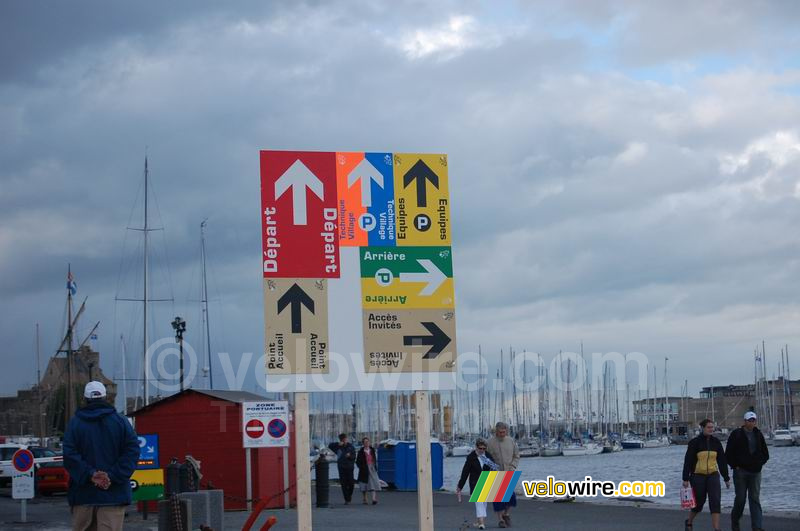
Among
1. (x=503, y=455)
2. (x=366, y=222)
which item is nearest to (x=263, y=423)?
(x=503, y=455)

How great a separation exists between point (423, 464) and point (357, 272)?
280 centimetres

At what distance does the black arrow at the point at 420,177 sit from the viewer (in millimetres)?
14914

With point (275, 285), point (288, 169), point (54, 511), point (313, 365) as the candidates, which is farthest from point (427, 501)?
point (54, 511)

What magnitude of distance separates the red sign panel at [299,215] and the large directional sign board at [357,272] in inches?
0.5

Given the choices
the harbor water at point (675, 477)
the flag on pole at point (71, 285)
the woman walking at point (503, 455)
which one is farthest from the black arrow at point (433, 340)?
the flag on pole at point (71, 285)

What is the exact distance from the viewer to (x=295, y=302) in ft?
47.2

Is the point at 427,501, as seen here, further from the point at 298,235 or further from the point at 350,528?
the point at 350,528

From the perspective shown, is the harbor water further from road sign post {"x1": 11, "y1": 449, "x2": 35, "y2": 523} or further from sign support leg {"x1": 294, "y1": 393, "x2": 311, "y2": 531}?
sign support leg {"x1": 294, "y1": 393, "x2": 311, "y2": 531}

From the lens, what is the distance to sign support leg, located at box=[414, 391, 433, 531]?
14570mm

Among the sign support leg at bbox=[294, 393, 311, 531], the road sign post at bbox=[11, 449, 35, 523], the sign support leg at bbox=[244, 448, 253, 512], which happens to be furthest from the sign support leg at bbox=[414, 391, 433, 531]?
the road sign post at bbox=[11, 449, 35, 523]

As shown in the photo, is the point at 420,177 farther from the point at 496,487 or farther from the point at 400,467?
the point at 400,467

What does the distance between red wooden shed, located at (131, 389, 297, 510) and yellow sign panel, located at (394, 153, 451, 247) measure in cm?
1236

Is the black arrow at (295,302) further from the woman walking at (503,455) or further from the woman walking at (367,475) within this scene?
the woman walking at (367,475)

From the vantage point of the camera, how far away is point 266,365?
14047 millimetres
